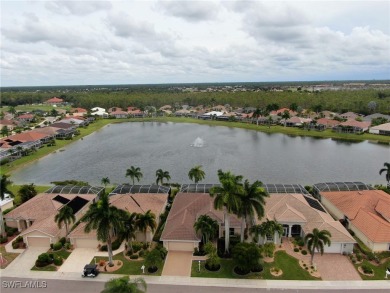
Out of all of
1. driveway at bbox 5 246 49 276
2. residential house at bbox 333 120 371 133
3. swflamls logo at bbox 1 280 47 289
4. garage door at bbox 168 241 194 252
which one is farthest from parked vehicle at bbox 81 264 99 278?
residential house at bbox 333 120 371 133

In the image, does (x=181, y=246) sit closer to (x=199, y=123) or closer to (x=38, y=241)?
(x=38, y=241)

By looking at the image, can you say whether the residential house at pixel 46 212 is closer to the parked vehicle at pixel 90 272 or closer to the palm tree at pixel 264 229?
the parked vehicle at pixel 90 272

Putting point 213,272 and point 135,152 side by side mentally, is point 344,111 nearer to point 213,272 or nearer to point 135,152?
point 135,152

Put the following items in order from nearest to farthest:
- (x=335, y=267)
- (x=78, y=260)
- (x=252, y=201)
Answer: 1. (x=335, y=267)
2. (x=252, y=201)
3. (x=78, y=260)

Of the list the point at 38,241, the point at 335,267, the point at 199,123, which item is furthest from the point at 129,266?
the point at 199,123

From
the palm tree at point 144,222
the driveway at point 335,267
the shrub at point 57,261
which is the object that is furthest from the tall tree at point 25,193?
the driveway at point 335,267

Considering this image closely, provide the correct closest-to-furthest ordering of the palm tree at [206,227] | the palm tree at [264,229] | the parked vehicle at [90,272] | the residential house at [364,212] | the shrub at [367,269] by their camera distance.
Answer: the parked vehicle at [90,272], the shrub at [367,269], the palm tree at [264,229], the palm tree at [206,227], the residential house at [364,212]
